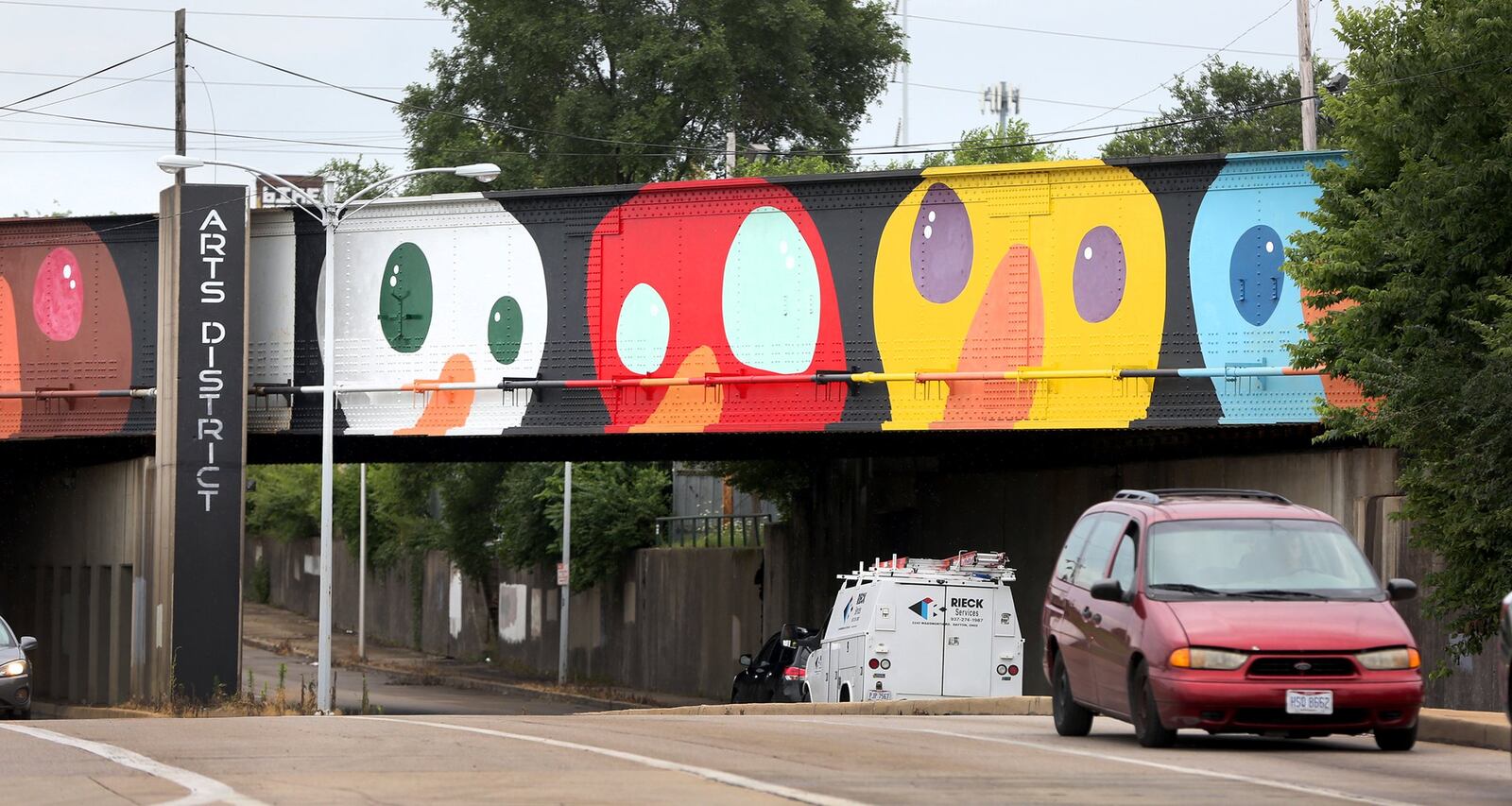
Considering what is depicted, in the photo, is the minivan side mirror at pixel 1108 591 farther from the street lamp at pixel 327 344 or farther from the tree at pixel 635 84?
the tree at pixel 635 84

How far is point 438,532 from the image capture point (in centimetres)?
5859

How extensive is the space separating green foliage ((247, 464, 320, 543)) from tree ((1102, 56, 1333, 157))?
3242 cm

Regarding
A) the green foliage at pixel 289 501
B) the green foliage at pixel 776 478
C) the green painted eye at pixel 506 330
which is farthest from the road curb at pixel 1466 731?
the green foliage at pixel 289 501

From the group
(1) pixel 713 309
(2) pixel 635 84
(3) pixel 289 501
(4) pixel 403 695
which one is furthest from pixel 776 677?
(3) pixel 289 501

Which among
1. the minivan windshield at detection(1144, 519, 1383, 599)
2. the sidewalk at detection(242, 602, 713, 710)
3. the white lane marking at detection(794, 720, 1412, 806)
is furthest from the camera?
the sidewalk at detection(242, 602, 713, 710)

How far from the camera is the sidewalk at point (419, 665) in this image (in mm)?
44906

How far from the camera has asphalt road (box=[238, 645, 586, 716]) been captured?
1554 inches

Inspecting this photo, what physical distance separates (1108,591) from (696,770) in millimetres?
3367

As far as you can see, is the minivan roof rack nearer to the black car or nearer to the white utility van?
the white utility van

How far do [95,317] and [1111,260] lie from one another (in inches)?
646

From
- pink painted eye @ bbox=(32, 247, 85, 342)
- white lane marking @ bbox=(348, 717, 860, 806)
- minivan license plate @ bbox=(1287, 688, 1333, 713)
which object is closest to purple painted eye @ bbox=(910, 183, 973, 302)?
pink painted eye @ bbox=(32, 247, 85, 342)

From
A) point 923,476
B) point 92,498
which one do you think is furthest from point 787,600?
point 92,498

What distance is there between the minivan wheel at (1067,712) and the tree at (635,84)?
123 ft

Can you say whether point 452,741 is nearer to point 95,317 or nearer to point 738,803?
point 738,803
